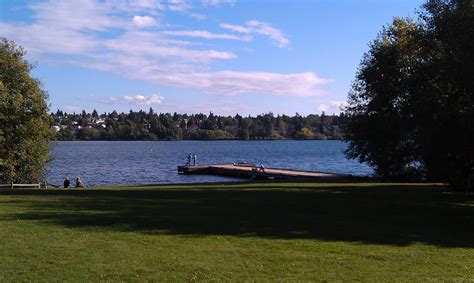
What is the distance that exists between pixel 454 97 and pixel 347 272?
16.1 meters

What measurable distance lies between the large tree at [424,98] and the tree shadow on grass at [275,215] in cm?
265

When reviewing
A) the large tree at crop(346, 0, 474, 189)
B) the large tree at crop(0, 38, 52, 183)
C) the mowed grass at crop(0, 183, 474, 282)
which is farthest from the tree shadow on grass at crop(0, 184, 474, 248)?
the large tree at crop(0, 38, 52, 183)

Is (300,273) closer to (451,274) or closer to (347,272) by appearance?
(347,272)

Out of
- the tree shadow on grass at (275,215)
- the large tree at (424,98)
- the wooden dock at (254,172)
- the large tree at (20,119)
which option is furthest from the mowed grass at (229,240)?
the wooden dock at (254,172)

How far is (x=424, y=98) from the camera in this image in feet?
81.0

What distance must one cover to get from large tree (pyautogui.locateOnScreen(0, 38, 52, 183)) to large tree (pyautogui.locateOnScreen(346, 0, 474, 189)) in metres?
23.8

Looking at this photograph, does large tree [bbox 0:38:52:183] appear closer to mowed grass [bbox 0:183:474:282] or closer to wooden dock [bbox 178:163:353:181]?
mowed grass [bbox 0:183:474:282]

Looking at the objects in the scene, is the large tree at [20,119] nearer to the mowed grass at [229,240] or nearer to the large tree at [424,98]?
the mowed grass at [229,240]

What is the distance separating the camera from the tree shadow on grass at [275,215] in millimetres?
14836

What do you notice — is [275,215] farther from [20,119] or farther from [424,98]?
[20,119]

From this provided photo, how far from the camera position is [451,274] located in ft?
34.4

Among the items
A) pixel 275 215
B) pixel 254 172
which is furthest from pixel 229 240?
pixel 254 172

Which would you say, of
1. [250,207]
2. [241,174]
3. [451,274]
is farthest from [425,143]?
[241,174]

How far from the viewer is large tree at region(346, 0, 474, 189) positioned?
2211 centimetres
